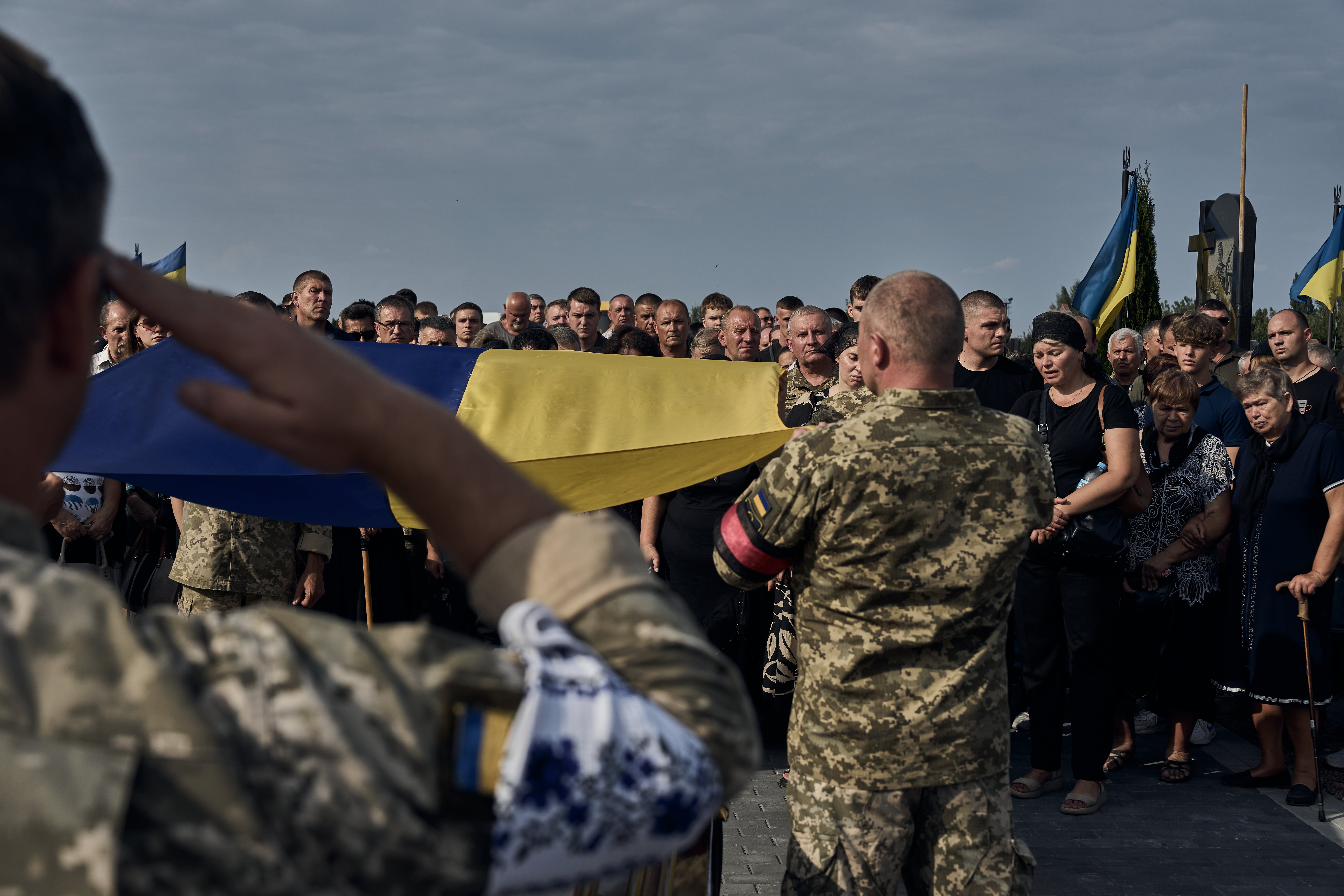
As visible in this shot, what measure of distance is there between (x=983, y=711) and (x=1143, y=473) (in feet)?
9.92

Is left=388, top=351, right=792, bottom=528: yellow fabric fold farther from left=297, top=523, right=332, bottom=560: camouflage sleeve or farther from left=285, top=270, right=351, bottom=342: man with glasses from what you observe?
left=285, top=270, right=351, bottom=342: man with glasses

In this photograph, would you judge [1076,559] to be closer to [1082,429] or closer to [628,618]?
[1082,429]

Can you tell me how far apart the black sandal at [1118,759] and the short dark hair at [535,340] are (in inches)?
156

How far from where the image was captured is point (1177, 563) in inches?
235

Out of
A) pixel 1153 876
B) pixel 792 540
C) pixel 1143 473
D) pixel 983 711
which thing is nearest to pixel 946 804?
pixel 983 711

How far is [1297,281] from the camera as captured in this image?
535 inches

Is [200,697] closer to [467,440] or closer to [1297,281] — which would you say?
[467,440]

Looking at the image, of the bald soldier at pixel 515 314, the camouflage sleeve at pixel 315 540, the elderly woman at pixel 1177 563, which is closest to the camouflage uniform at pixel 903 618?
the camouflage sleeve at pixel 315 540

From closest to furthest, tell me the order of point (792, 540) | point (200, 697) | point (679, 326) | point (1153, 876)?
1. point (200, 697)
2. point (792, 540)
3. point (1153, 876)
4. point (679, 326)

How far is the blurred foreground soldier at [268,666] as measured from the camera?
68 cm

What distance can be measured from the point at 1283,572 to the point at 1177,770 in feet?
3.81

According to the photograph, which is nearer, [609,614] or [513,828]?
[513,828]

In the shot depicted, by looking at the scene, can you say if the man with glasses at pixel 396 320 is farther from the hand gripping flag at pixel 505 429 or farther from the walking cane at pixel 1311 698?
the walking cane at pixel 1311 698

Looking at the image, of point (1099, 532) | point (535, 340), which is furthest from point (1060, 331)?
point (535, 340)
